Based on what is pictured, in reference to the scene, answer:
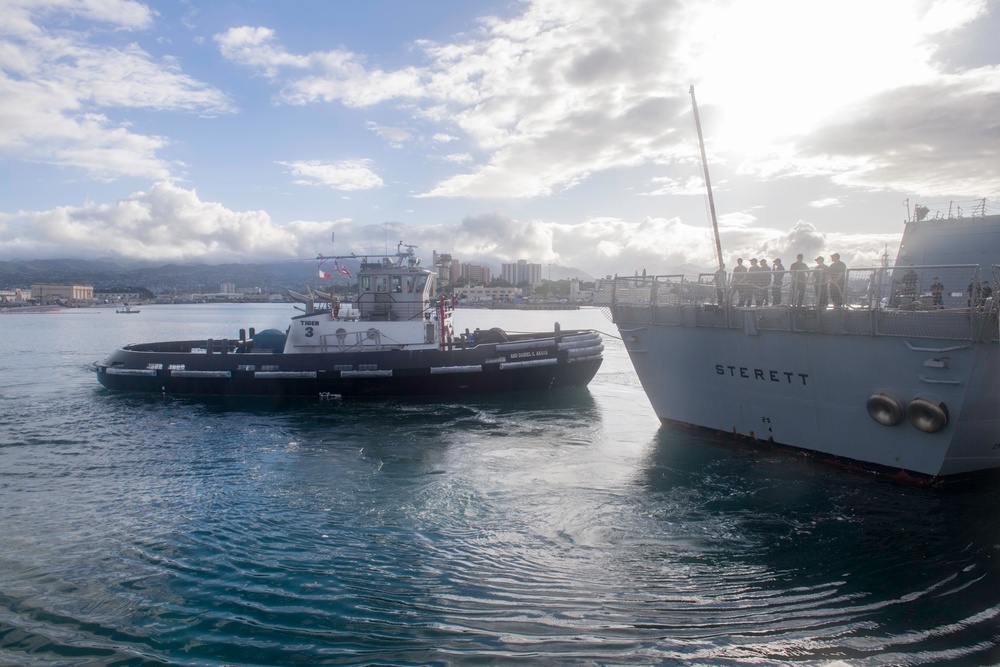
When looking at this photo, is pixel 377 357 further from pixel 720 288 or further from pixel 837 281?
pixel 837 281

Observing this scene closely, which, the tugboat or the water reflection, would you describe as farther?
the tugboat

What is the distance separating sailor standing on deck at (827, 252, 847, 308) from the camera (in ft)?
38.7

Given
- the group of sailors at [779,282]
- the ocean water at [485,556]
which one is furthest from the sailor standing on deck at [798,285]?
the ocean water at [485,556]

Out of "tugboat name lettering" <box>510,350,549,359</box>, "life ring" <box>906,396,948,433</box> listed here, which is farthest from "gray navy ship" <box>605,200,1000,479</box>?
"tugboat name lettering" <box>510,350,549,359</box>

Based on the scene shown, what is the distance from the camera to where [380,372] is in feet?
71.6

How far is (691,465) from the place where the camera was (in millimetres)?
13203

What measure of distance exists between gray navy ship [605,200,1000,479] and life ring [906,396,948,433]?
0.8 inches

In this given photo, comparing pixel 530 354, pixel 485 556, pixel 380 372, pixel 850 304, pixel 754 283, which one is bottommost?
pixel 485 556

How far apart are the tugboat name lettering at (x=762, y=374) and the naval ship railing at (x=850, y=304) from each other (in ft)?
3.23

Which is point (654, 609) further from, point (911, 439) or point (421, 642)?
point (911, 439)

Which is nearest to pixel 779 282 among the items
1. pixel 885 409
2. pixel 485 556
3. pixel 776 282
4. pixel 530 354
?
pixel 776 282

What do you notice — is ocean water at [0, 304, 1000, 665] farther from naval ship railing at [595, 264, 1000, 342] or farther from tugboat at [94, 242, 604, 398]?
tugboat at [94, 242, 604, 398]

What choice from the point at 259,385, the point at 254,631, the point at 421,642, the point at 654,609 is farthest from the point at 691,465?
the point at 259,385

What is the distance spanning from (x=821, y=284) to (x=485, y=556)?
27.7 ft
